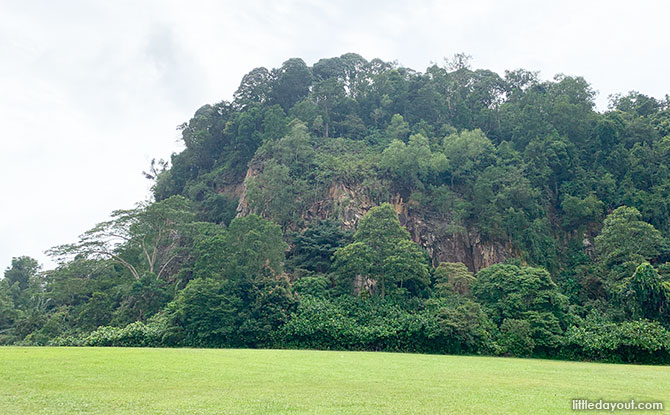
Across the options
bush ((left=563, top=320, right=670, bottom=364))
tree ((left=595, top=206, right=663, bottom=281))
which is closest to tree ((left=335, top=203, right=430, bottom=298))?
bush ((left=563, top=320, right=670, bottom=364))

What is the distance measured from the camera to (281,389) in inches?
313

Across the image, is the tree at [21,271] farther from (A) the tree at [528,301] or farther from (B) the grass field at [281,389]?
(A) the tree at [528,301]

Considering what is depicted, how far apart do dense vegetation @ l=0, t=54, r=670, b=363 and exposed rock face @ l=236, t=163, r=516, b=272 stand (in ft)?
1.02

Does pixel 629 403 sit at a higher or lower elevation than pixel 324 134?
lower

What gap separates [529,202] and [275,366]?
24983mm

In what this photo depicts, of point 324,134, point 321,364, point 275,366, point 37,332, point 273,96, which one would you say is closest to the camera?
point 275,366

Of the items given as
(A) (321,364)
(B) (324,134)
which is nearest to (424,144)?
(B) (324,134)

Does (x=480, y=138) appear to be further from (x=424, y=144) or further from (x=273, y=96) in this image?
(x=273, y=96)

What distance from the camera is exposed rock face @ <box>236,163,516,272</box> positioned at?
101ft

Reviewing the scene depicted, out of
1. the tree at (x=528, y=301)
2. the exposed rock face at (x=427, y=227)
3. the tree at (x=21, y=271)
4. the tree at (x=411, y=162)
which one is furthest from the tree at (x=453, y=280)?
the tree at (x=21, y=271)

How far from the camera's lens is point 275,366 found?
38.0ft

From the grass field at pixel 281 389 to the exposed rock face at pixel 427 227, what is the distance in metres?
19.6

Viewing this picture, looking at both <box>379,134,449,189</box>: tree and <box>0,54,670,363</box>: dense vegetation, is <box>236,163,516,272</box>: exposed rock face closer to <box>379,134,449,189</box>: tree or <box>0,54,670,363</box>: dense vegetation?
<box>0,54,670,363</box>: dense vegetation

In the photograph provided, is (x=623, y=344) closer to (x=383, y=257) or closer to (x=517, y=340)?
(x=517, y=340)
